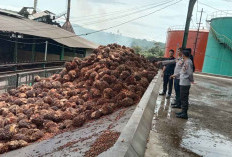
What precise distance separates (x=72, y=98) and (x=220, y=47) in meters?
22.2

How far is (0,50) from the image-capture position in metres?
21.7

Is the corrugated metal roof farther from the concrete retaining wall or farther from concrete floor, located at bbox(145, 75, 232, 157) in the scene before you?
the concrete retaining wall

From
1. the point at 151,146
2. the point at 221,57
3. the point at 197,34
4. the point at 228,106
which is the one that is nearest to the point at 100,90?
the point at 151,146

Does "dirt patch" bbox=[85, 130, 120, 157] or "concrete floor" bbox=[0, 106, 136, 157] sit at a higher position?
"dirt patch" bbox=[85, 130, 120, 157]

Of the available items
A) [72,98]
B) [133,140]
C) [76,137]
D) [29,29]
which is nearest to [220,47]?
[29,29]

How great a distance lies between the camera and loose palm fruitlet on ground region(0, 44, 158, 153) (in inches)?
235

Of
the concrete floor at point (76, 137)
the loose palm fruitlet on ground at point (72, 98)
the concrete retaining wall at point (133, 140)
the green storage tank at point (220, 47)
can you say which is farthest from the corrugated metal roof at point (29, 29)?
the green storage tank at point (220, 47)

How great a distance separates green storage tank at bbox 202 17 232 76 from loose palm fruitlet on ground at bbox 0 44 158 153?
1768 cm

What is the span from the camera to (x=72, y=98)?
7.55 m

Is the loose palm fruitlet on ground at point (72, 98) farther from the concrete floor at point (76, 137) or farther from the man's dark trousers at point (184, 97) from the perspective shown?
the man's dark trousers at point (184, 97)

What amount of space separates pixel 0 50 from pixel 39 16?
17.3 meters

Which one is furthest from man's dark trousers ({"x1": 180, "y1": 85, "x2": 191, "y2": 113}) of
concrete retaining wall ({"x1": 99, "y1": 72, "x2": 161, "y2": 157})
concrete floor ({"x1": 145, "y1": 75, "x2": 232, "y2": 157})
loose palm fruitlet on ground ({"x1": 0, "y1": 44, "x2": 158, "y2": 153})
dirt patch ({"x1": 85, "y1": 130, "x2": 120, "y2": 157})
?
dirt patch ({"x1": 85, "y1": 130, "x2": 120, "y2": 157})

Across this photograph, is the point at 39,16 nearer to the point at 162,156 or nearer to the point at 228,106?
the point at 228,106

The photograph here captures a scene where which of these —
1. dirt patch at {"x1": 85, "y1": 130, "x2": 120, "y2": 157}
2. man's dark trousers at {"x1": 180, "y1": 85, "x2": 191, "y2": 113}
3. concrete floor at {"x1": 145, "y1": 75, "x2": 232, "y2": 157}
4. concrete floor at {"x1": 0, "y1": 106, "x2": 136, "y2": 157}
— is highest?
man's dark trousers at {"x1": 180, "y1": 85, "x2": 191, "y2": 113}
